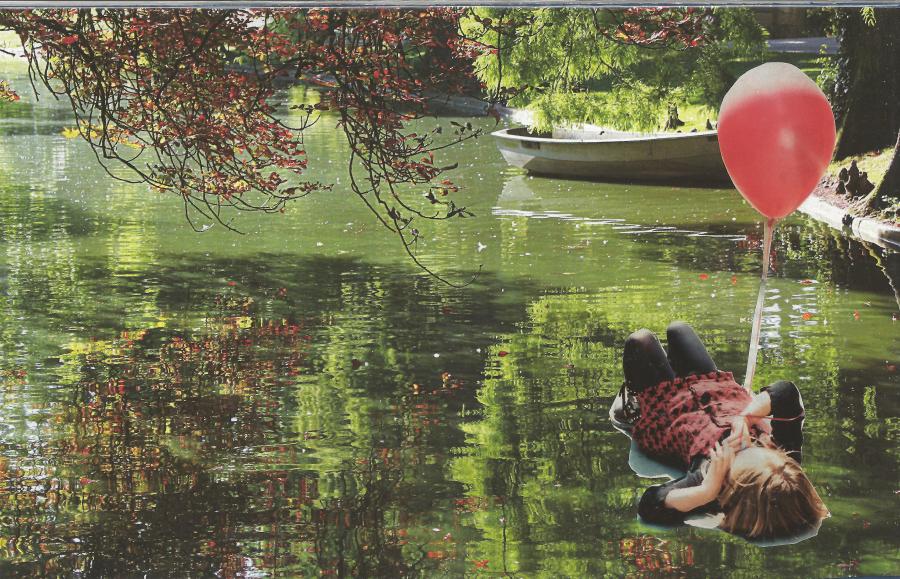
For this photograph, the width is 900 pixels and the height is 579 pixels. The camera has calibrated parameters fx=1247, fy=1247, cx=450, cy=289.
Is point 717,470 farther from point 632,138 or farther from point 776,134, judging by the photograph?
point 632,138

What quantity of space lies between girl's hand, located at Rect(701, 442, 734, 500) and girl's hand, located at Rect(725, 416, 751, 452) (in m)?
0.02

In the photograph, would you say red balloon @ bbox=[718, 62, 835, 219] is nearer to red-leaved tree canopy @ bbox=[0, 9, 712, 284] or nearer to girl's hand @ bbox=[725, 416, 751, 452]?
girl's hand @ bbox=[725, 416, 751, 452]

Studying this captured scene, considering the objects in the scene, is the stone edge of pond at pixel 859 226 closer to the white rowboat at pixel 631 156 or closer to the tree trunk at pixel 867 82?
the tree trunk at pixel 867 82

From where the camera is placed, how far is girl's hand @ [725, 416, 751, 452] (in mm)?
4406

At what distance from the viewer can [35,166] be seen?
14.4 meters

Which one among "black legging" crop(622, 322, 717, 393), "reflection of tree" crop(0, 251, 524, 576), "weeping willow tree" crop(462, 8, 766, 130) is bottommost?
"reflection of tree" crop(0, 251, 524, 576)

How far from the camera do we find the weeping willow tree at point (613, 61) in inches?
286

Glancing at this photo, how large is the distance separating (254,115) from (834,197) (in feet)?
21.2

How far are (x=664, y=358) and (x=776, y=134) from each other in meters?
0.94

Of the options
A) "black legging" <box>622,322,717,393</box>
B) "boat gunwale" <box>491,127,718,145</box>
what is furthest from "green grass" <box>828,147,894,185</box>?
"black legging" <box>622,322,717,393</box>

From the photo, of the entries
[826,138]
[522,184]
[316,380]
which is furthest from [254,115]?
[522,184]

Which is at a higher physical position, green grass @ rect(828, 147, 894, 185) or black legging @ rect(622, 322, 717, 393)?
green grass @ rect(828, 147, 894, 185)

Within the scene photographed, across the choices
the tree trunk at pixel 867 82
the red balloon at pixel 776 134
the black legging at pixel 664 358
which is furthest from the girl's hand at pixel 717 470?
the tree trunk at pixel 867 82

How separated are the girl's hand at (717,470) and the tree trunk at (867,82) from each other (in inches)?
250
